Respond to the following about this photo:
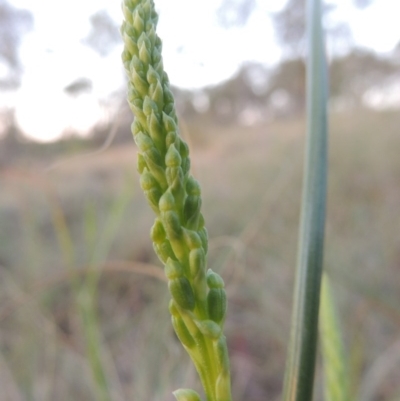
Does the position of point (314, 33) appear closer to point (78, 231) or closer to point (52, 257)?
point (52, 257)

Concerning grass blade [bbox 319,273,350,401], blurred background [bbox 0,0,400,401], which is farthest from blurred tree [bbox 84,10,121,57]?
grass blade [bbox 319,273,350,401]

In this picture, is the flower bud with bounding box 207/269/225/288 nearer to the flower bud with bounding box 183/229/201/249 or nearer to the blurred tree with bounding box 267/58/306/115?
the flower bud with bounding box 183/229/201/249

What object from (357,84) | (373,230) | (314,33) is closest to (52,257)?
(373,230)

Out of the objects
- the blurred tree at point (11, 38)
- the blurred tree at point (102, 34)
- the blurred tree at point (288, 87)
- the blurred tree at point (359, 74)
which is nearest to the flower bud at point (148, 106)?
the blurred tree at point (102, 34)

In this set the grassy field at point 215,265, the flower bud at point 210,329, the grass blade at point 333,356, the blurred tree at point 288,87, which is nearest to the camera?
the flower bud at point 210,329

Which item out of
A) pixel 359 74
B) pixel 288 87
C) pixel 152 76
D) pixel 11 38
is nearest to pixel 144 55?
pixel 152 76

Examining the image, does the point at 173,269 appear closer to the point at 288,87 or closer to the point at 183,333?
the point at 183,333

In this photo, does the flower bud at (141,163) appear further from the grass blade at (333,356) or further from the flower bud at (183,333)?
the grass blade at (333,356)
